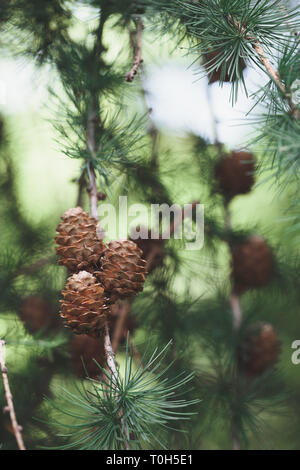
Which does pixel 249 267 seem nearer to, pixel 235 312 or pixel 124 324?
pixel 235 312

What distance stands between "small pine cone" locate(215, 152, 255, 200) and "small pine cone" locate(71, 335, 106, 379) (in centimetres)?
34

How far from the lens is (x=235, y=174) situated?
2.34ft

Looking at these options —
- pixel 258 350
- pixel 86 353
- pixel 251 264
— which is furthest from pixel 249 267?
pixel 86 353

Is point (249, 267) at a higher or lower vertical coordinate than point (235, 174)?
lower

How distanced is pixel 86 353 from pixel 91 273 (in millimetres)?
230

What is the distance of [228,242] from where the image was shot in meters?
0.79

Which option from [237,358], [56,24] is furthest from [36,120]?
[237,358]

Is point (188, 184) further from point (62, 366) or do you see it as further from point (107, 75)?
point (62, 366)

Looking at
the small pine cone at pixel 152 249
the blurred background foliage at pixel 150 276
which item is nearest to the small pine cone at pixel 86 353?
the blurred background foliage at pixel 150 276

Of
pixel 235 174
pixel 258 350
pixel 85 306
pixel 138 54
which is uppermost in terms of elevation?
pixel 138 54

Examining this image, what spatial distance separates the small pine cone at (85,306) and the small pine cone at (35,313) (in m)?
0.29

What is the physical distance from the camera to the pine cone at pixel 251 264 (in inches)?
Answer: 28.5

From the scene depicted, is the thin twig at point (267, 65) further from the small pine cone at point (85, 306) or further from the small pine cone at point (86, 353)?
the small pine cone at point (86, 353)

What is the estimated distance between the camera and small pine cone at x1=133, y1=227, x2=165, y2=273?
→ 663 mm
